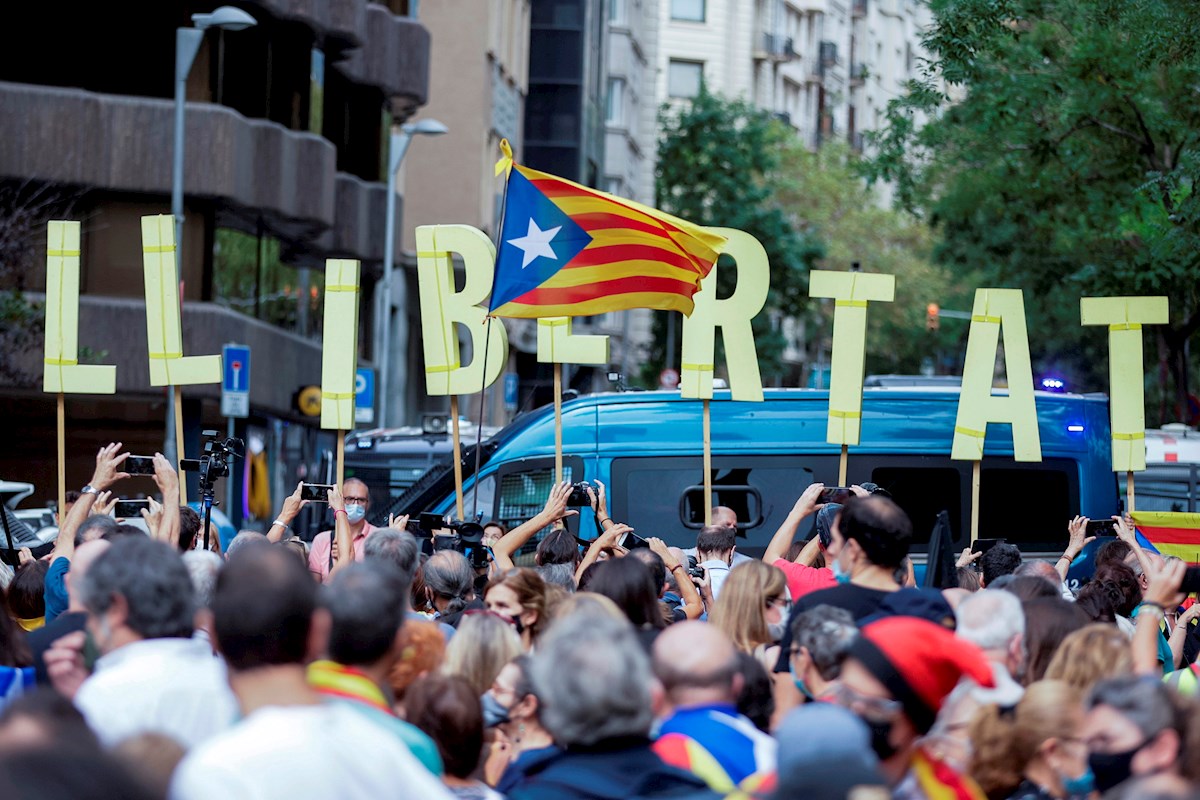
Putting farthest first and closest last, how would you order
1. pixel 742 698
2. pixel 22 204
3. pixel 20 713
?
pixel 22 204, pixel 742 698, pixel 20 713

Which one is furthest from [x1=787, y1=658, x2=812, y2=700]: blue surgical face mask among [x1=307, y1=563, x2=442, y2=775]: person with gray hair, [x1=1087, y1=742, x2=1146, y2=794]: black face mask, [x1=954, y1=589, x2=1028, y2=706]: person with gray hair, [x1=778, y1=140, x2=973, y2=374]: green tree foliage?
[x1=778, y1=140, x2=973, y2=374]: green tree foliage

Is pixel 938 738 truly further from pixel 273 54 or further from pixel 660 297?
pixel 273 54

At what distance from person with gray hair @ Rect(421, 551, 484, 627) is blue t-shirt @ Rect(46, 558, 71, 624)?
4.93 feet

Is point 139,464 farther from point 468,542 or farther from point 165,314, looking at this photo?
point 165,314

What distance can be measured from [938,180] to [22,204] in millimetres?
13517

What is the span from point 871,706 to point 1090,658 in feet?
4.50

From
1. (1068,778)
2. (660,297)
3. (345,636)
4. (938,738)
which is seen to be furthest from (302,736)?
(660,297)

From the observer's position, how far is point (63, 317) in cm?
1197

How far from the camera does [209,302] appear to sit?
2873 centimetres

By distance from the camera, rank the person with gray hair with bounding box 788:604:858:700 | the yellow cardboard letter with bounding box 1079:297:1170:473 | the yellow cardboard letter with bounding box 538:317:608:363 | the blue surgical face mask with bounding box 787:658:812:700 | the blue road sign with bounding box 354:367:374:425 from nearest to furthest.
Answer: the person with gray hair with bounding box 788:604:858:700 < the blue surgical face mask with bounding box 787:658:812:700 < the yellow cardboard letter with bounding box 1079:297:1170:473 < the yellow cardboard letter with bounding box 538:317:608:363 < the blue road sign with bounding box 354:367:374:425

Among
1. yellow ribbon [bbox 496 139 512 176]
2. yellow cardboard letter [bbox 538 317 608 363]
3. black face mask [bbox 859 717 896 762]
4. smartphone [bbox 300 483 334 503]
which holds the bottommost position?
black face mask [bbox 859 717 896 762]

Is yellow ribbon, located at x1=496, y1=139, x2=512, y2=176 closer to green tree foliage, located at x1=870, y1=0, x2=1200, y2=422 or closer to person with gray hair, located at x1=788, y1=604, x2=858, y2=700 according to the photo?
person with gray hair, located at x1=788, y1=604, x2=858, y2=700

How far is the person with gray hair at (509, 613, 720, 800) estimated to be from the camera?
441 centimetres

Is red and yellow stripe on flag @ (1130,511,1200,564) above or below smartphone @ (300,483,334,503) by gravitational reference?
below
